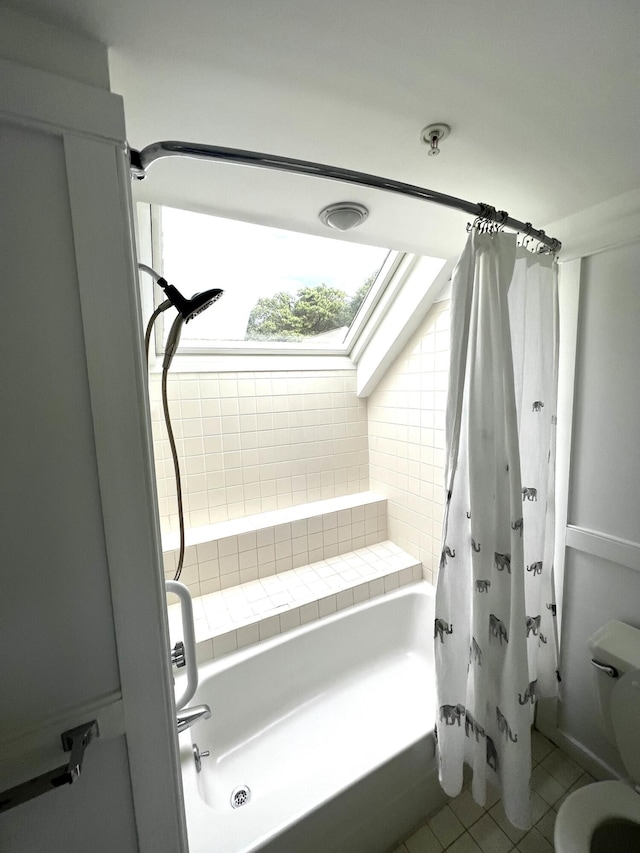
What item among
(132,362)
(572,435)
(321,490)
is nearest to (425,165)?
(132,362)

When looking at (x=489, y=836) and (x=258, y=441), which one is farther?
(x=258, y=441)

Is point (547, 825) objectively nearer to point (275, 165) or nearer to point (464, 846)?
point (464, 846)

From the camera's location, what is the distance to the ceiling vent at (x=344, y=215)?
1079mm

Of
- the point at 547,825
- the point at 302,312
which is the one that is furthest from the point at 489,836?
the point at 302,312

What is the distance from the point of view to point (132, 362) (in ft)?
1.88

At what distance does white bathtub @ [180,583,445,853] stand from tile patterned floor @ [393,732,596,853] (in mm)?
51

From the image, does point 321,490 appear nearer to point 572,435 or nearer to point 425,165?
point 572,435

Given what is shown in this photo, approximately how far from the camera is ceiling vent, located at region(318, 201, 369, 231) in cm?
108

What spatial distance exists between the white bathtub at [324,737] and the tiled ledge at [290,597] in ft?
0.19

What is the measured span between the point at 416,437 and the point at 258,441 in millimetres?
931

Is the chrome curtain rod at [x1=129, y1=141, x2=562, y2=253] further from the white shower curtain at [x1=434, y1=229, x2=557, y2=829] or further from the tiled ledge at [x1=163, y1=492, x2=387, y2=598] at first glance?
the tiled ledge at [x1=163, y1=492, x2=387, y2=598]

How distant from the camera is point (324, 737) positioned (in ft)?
4.94

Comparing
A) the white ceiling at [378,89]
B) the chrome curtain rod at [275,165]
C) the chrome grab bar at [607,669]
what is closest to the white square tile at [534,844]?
the chrome grab bar at [607,669]

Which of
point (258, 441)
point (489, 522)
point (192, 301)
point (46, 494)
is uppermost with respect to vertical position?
point (192, 301)
